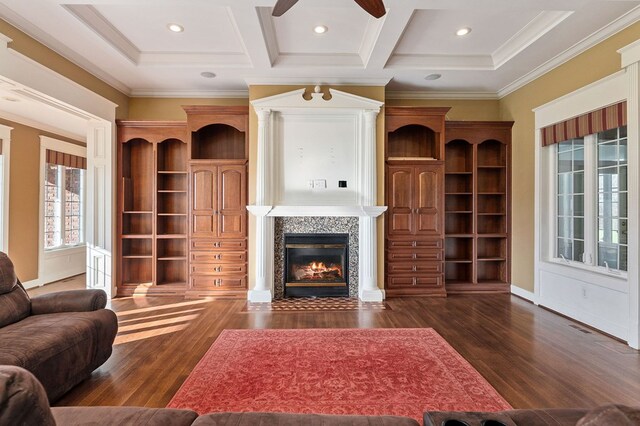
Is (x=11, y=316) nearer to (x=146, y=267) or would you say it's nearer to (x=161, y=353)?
(x=161, y=353)

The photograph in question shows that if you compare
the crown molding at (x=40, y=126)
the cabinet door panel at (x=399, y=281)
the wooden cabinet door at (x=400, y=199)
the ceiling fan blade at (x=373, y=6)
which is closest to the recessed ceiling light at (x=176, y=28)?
the ceiling fan blade at (x=373, y=6)

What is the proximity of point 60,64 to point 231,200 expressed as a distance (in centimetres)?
259

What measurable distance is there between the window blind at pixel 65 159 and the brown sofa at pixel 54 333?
4.36 meters

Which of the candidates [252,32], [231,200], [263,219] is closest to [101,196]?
[231,200]

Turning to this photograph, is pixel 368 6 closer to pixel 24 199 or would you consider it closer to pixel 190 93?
pixel 190 93

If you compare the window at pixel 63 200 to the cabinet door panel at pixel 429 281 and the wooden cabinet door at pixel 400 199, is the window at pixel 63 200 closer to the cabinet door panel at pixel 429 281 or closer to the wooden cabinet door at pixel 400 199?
the wooden cabinet door at pixel 400 199

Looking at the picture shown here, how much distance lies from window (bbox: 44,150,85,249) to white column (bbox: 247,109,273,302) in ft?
14.0

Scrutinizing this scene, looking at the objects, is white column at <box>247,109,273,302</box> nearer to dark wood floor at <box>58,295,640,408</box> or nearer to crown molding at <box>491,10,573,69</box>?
dark wood floor at <box>58,295,640,408</box>

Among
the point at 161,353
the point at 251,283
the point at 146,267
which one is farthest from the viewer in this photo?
the point at 146,267

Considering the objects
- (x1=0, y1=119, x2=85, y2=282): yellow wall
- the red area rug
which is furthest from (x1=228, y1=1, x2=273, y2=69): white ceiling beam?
(x1=0, y1=119, x2=85, y2=282): yellow wall

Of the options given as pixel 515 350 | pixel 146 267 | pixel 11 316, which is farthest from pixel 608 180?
pixel 146 267

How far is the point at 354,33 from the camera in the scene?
3.75 m

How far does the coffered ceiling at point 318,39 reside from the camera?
3.09 metres

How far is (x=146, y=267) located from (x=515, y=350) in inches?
206
